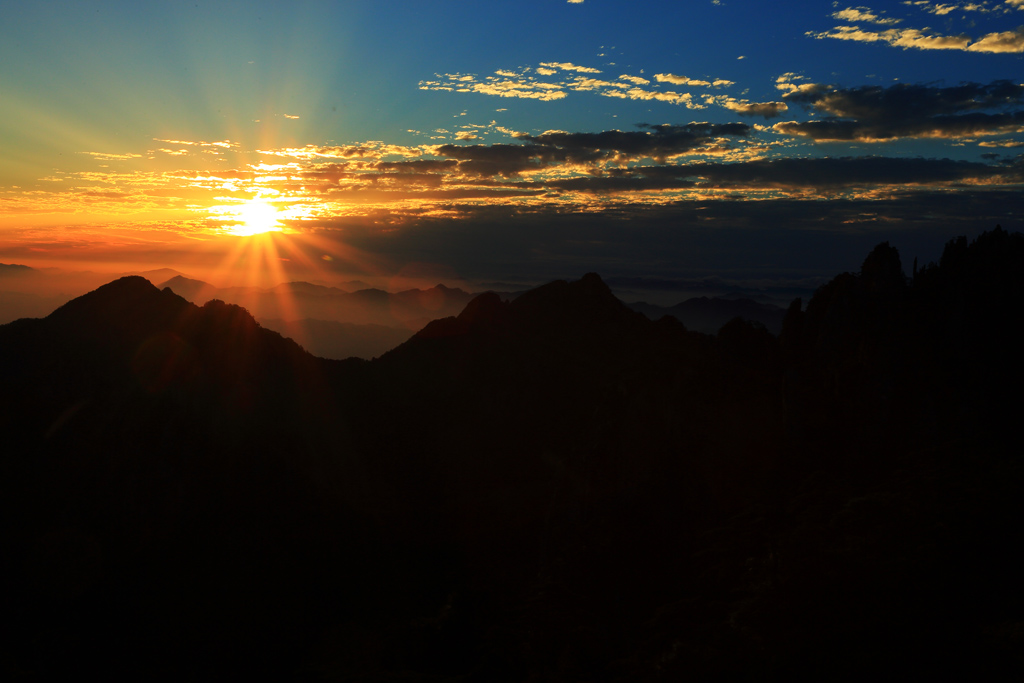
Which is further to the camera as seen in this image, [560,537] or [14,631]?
[14,631]

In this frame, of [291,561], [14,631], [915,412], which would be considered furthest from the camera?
[291,561]

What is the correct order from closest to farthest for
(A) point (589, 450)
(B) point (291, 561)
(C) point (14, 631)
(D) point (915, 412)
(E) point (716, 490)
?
(E) point (716, 490) < (D) point (915, 412) < (A) point (589, 450) < (C) point (14, 631) < (B) point (291, 561)

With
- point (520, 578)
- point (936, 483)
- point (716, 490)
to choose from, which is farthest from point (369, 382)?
point (936, 483)

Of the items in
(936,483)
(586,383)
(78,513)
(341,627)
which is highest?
(936,483)

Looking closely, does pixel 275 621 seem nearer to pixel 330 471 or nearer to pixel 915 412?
pixel 330 471

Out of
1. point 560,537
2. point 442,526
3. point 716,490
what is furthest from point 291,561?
point 716,490

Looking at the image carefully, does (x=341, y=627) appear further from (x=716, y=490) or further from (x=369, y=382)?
(x=716, y=490)

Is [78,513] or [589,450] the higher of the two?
[589,450]
